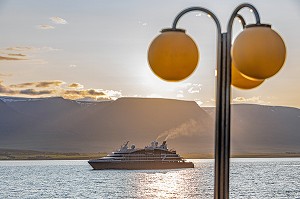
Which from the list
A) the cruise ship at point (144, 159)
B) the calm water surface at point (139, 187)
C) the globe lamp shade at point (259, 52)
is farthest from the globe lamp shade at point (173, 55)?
the cruise ship at point (144, 159)

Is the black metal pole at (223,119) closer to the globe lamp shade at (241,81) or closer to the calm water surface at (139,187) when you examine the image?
the globe lamp shade at (241,81)

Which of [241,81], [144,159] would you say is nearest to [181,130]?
[144,159]

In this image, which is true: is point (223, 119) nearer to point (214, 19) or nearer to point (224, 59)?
point (224, 59)

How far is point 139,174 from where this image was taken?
6088cm

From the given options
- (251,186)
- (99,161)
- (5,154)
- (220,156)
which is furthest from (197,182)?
(220,156)

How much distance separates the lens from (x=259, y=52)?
2.02 meters

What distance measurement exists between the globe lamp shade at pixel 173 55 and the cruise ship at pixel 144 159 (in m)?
51.8

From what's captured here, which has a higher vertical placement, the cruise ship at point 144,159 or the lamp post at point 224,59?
the cruise ship at point 144,159

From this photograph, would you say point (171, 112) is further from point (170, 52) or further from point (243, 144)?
point (170, 52)

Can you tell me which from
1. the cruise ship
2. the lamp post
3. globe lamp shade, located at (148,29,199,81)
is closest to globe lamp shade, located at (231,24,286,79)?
the lamp post

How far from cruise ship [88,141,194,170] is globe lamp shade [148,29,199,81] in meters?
51.8

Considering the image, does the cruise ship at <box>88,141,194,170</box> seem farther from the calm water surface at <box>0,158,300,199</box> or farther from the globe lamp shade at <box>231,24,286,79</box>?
the globe lamp shade at <box>231,24,286,79</box>

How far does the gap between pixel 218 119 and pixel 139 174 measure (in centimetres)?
5897

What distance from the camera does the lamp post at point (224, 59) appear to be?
2029 mm
